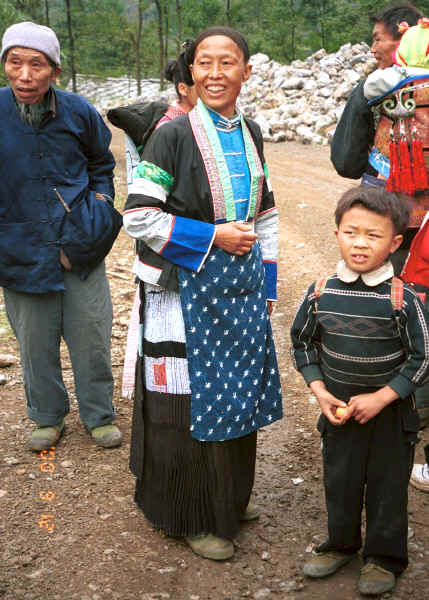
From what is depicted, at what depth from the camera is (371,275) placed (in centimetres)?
228

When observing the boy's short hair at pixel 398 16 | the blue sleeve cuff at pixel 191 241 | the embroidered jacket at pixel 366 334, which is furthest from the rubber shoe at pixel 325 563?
the boy's short hair at pixel 398 16

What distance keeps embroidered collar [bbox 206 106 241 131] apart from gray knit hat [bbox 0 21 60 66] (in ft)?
3.31

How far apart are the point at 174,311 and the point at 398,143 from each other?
4.75ft

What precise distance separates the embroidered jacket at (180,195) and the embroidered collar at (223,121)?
3 cm

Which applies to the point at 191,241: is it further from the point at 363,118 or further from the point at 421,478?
the point at 421,478

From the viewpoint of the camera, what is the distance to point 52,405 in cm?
363

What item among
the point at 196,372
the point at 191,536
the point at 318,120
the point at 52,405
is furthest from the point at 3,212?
the point at 318,120

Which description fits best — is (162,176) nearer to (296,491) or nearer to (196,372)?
(196,372)

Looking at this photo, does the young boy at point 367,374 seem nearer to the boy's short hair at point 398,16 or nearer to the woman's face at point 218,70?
the woman's face at point 218,70

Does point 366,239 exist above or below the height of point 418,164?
below

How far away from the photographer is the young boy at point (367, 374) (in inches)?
88.4

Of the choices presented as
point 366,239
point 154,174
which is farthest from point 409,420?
point 154,174

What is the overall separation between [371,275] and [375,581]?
1.16 meters
